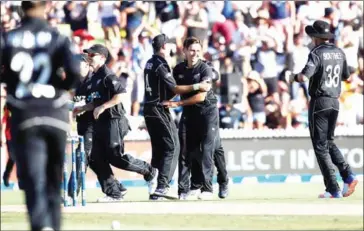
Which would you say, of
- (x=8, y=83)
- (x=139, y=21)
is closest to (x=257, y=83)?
(x=139, y=21)

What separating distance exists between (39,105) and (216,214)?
16.0ft

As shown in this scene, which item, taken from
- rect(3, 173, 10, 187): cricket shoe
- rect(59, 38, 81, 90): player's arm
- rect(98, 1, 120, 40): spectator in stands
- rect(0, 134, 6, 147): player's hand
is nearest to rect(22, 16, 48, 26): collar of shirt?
rect(59, 38, 81, 90): player's arm

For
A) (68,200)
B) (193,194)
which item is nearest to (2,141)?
(193,194)

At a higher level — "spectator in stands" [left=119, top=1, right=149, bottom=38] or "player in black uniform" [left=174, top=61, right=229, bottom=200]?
"spectator in stands" [left=119, top=1, right=149, bottom=38]

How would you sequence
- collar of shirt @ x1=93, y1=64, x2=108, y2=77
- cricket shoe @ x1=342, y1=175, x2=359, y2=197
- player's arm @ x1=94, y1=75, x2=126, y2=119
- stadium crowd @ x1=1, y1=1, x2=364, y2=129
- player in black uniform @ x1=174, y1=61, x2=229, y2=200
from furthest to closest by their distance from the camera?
1. stadium crowd @ x1=1, y1=1, x2=364, y2=129
2. player in black uniform @ x1=174, y1=61, x2=229, y2=200
3. cricket shoe @ x1=342, y1=175, x2=359, y2=197
4. collar of shirt @ x1=93, y1=64, x2=108, y2=77
5. player's arm @ x1=94, y1=75, x2=126, y2=119

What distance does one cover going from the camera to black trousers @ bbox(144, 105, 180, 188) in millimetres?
17703

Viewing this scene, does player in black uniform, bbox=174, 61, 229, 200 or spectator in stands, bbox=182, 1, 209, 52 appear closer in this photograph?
player in black uniform, bbox=174, 61, 229, 200

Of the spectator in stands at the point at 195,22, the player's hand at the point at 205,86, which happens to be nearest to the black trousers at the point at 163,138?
the player's hand at the point at 205,86

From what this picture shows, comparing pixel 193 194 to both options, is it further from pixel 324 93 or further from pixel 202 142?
pixel 324 93

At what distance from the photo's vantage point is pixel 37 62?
410 inches

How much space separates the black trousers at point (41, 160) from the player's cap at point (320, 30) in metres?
7.44

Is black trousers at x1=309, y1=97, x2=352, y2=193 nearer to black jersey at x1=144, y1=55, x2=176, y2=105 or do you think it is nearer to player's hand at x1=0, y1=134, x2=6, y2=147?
black jersey at x1=144, y1=55, x2=176, y2=105

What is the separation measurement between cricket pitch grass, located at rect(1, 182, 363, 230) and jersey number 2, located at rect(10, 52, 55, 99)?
3.02 metres

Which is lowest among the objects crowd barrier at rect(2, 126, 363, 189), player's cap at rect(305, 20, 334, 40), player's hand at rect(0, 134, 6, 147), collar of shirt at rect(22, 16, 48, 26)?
crowd barrier at rect(2, 126, 363, 189)
